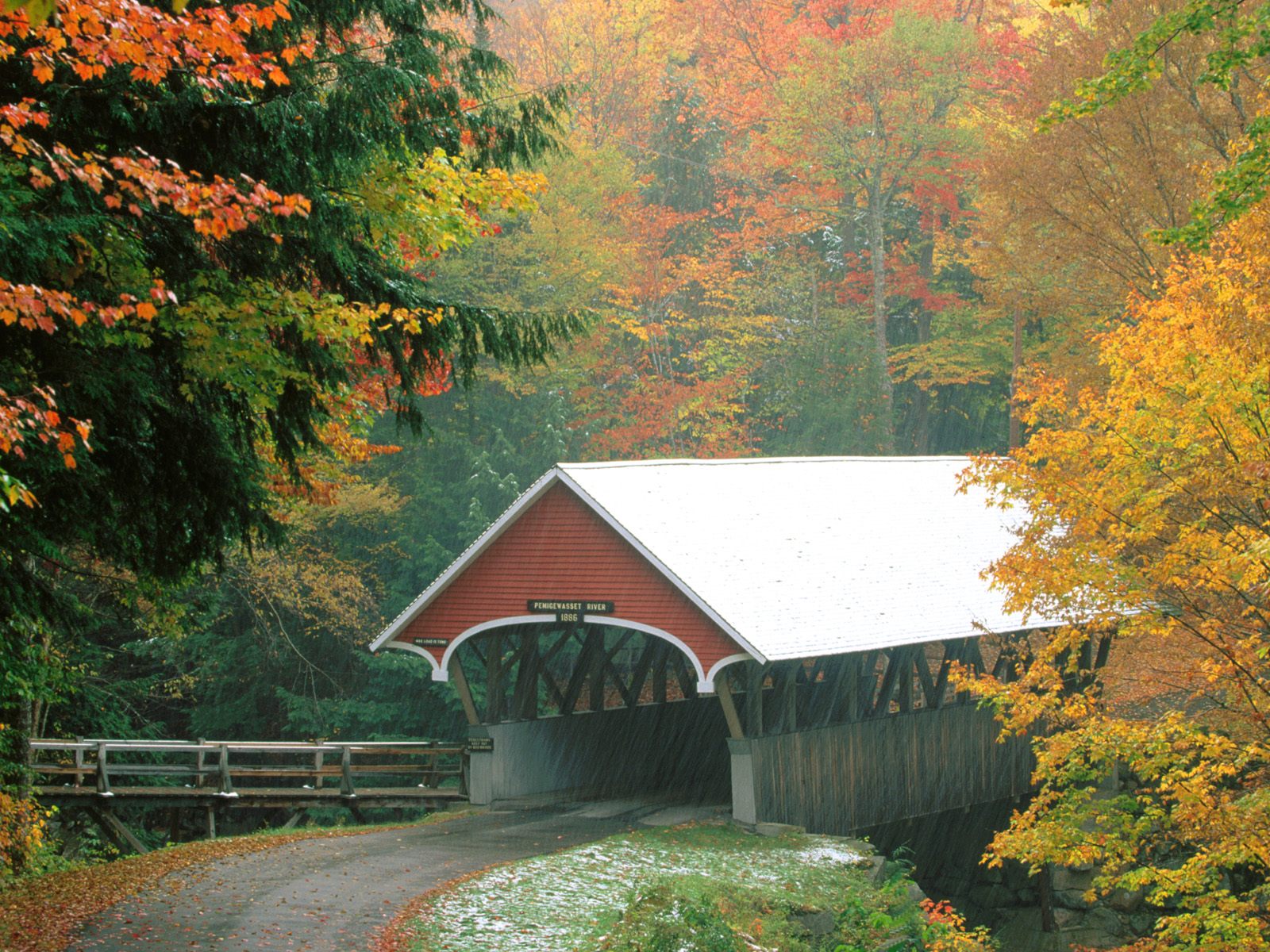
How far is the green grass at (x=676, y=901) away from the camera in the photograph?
934 centimetres

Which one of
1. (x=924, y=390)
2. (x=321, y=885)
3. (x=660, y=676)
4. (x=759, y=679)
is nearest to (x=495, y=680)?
(x=660, y=676)

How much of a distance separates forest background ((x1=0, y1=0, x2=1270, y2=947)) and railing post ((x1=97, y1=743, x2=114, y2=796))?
112 cm

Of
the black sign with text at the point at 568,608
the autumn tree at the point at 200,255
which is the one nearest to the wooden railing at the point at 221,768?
the black sign with text at the point at 568,608

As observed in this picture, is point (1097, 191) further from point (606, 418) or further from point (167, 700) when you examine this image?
point (167, 700)

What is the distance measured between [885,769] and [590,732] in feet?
14.4

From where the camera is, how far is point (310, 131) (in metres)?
7.91

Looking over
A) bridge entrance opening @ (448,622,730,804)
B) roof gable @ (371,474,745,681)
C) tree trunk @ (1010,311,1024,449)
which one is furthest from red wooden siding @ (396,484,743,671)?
tree trunk @ (1010,311,1024,449)

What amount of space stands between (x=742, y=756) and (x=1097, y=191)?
12924 millimetres

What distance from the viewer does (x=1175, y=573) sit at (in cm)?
1131

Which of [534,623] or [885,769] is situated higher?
[534,623]

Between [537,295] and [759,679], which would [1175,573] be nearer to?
[759,679]

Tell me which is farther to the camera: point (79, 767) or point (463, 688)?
point (79, 767)

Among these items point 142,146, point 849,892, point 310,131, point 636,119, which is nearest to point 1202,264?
point 849,892

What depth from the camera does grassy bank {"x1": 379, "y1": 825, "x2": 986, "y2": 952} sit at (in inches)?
368
